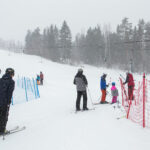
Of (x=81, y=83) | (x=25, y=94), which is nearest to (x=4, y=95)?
(x=81, y=83)

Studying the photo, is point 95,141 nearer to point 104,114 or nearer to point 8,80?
point 104,114

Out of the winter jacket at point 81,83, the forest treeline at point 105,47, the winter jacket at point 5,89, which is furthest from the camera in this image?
the forest treeline at point 105,47

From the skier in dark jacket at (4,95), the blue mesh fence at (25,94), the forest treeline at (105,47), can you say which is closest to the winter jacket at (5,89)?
the skier in dark jacket at (4,95)

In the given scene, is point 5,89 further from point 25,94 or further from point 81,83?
point 25,94

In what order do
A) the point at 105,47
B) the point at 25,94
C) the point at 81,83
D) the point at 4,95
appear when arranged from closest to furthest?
1. the point at 4,95
2. the point at 81,83
3. the point at 25,94
4. the point at 105,47

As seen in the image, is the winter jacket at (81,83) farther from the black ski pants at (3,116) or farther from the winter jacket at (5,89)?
the black ski pants at (3,116)

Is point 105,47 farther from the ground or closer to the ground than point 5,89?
farther from the ground

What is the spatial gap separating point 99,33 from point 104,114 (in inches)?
2311

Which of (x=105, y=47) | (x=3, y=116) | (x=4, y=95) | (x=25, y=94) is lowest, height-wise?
(x=25, y=94)

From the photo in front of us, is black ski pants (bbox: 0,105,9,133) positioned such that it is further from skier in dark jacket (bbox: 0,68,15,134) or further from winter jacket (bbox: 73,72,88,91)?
winter jacket (bbox: 73,72,88,91)

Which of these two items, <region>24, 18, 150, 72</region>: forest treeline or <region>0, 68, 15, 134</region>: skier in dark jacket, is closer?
<region>0, 68, 15, 134</region>: skier in dark jacket

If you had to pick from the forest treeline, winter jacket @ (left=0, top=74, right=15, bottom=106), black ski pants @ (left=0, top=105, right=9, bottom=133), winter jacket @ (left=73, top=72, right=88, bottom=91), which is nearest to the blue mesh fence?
winter jacket @ (left=73, top=72, right=88, bottom=91)

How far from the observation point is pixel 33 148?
143 inches

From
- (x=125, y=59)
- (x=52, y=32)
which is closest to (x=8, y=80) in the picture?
(x=125, y=59)
